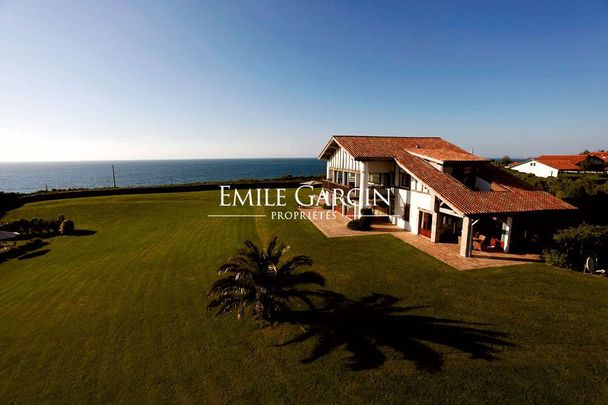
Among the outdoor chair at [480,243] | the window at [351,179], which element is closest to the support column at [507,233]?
the outdoor chair at [480,243]

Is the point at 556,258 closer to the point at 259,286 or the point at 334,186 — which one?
the point at 259,286

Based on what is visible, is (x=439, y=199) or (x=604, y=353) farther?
(x=439, y=199)

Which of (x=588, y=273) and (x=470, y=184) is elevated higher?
→ (x=470, y=184)

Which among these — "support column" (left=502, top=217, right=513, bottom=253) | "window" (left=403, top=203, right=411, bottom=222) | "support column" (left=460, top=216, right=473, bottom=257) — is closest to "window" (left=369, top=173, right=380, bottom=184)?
"window" (left=403, top=203, right=411, bottom=222)

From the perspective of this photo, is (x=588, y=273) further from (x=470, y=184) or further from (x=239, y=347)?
(x=239, y=347)

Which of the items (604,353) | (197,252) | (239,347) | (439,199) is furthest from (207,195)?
(604,353)

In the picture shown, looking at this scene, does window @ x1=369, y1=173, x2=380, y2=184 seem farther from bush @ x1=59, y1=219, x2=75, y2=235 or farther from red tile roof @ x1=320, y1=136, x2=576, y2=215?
bush @ x1=59, y1=219, x2=75, y2=235

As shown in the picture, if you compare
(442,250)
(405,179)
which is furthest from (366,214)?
(442,250)

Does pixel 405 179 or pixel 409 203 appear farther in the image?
pixel 405 179
